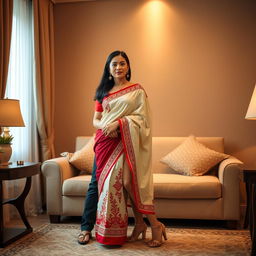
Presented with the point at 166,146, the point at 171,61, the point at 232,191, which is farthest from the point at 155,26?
the point at 232,191

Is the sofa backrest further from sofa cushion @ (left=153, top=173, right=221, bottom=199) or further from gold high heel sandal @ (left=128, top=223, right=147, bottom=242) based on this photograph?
gold high heel sandal @ (left=128, top=223, right=147, bottom=242)

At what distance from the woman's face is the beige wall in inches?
56.5

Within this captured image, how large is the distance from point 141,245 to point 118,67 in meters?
1.36

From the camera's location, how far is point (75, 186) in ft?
10.8

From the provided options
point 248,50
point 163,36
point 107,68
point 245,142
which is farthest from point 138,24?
point 245,142

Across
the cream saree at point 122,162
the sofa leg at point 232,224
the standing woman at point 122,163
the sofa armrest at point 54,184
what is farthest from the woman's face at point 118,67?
the sofa leg at point 232,224

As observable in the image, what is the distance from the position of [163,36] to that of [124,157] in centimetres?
203

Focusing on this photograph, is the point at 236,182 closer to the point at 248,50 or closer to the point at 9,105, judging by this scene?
the point at 248,50

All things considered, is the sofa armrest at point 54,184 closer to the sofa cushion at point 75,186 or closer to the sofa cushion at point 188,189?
the sofa cushion at point 75,186

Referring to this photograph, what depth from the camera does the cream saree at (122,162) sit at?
254 cm

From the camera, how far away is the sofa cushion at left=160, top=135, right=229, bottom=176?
3.44 metres

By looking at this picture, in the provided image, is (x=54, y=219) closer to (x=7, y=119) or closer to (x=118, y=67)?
(x=7, y=119)

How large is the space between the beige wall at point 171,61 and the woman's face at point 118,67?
144cm

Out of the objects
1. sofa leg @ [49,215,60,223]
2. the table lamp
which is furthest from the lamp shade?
sofa leg @ [49,215,60,223]
